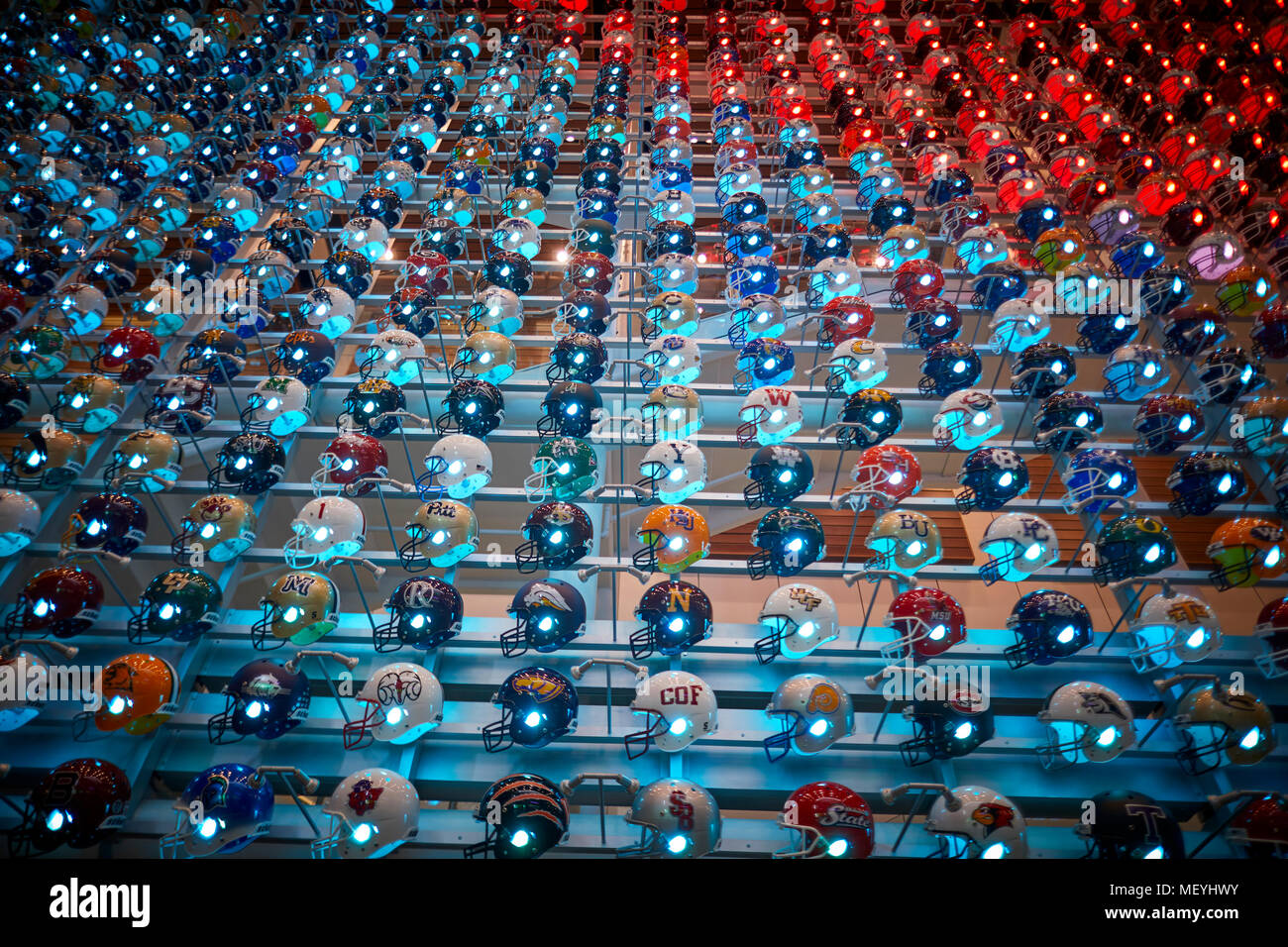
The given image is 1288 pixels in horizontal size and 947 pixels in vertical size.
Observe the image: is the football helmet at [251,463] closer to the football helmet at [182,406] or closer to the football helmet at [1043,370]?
the football helmet at [182,406]

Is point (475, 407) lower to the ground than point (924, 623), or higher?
higher

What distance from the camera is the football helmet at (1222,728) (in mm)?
3680

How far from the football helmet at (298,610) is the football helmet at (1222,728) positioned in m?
4.17

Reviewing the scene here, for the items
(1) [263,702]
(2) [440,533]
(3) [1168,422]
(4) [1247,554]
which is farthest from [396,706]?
(3) [1168,422]

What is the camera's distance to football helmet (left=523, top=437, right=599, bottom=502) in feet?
14.7

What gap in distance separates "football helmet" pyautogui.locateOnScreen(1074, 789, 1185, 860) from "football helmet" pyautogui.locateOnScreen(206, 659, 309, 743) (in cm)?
349

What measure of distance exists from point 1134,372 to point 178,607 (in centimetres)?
563

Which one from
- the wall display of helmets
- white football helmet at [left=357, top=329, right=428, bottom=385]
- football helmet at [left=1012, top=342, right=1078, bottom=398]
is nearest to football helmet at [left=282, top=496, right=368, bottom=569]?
the wall display of helmets

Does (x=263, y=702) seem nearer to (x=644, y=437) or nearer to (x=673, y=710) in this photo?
(x=673, y=710)

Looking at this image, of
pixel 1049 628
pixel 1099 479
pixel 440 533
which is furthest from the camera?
pixel 1099 479

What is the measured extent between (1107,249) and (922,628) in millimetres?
3944

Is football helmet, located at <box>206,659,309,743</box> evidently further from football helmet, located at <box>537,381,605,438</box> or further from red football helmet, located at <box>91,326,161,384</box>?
red football helmet, located at <box>91,326,161,384</box>

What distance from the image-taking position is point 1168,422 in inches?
187

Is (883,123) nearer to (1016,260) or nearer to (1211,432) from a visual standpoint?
(1016,260)
